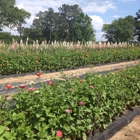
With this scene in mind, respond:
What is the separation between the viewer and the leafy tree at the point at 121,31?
5719 centimetres

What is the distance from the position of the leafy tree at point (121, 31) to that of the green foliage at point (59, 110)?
5618cm

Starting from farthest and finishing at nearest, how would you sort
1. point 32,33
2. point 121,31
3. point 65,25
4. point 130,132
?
point 65,25
point 121,31
point 32,33
point 130,132

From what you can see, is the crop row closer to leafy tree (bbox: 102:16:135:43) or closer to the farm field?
the farm field

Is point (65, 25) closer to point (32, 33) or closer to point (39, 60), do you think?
point (32, 33)

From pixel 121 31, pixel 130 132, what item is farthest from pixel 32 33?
pixel 130 132

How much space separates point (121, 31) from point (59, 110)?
6008cm

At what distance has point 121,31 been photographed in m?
59.1

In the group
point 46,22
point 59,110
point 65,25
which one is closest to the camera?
point 59,110

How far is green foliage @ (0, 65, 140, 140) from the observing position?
1923 mm

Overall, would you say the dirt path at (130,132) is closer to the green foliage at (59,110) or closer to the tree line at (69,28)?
the green foliage at (59,110)

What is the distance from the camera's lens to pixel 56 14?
68.8 meters

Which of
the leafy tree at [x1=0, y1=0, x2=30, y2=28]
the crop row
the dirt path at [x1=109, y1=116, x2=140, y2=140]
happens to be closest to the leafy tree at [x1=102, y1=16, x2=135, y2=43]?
the leafy tree at [x1=0, y1=0, x2=30, y2=28]

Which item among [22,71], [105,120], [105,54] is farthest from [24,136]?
[105,54]

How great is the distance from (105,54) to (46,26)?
52.1m
